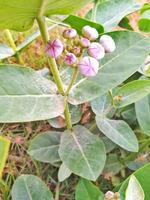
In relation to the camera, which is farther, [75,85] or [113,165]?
[113,165]

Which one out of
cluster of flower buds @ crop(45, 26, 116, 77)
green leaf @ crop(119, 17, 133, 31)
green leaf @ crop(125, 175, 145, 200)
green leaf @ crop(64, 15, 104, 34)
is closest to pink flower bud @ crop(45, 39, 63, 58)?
cluster of flower buds @ crop(45, 26, 116, 77)

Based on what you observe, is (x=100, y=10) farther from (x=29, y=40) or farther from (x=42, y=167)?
(x=42, y=167)

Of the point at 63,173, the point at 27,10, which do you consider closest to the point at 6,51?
the point at 63,173

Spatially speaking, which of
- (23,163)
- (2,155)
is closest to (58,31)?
(23,163)

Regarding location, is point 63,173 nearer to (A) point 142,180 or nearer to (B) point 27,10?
(A) point 142,180

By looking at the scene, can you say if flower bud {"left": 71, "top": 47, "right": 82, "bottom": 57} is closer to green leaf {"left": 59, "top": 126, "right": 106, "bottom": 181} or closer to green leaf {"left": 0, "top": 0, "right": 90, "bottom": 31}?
green leaf {"left": 0, "top": 0, "right": 90, "bottom": 31}

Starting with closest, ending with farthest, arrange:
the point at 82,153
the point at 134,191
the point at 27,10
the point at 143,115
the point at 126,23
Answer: the point at 27,10 < the point at 134,191 < the point at 82,153 < the point at 143,115 < the point at 126,23

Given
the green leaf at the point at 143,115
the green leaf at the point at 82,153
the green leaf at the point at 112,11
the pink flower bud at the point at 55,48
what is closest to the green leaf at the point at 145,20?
the green leaf at the point at 112,11
